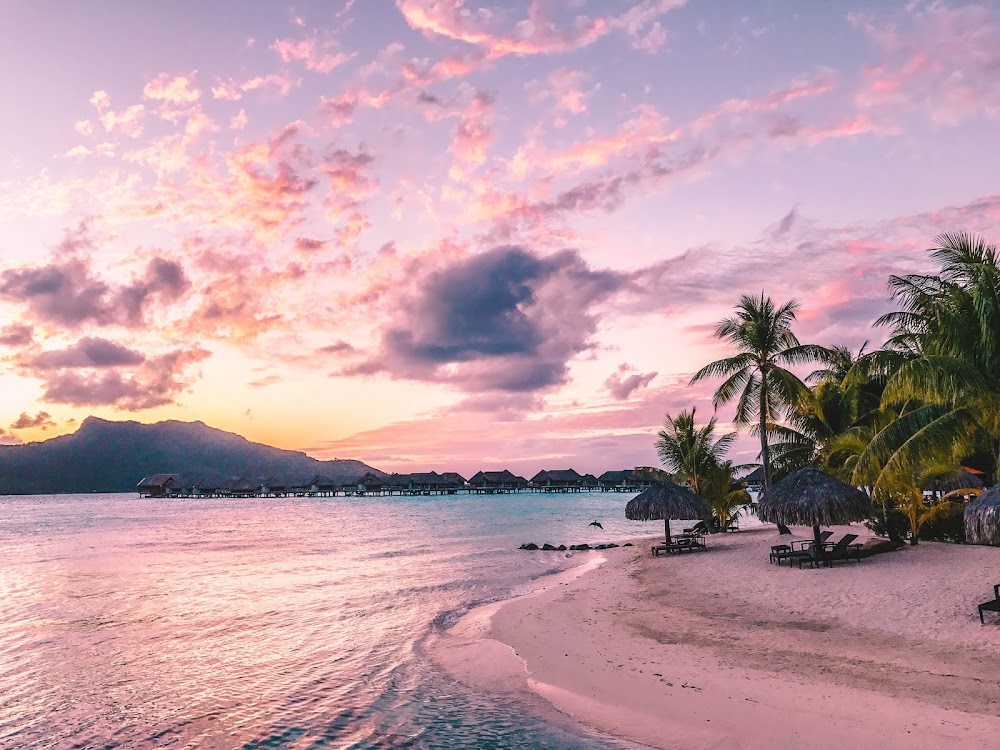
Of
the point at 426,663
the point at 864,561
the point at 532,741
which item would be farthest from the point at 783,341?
the point at 532,741

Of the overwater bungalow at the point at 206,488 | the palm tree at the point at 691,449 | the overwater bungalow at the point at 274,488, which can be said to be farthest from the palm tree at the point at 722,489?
the overwater bungalow at the point at 206,488

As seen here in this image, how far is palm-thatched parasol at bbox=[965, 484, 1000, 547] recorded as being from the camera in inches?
414

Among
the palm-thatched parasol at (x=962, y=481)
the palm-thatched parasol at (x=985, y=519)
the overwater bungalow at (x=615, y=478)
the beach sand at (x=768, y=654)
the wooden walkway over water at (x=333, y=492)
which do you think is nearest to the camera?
the beach sand at (x=768, y=654)

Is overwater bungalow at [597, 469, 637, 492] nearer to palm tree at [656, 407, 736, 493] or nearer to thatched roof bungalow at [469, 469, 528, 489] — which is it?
thatched roof bungalow at [469, 469, 528, 489]

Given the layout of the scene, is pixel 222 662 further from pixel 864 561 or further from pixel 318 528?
pixel 318 528

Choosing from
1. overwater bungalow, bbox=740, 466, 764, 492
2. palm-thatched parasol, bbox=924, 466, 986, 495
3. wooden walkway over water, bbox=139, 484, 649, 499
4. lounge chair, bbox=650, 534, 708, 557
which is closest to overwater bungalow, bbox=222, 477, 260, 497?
wooden walkway over water, bbox=139, 484, 649, 499

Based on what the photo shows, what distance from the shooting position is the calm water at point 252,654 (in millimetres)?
7906

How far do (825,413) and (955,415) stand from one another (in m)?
12.3

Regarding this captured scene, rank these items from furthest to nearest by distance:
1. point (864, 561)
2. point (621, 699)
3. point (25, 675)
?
1. point (864, 561)
2. point (25, 675)
3. point (621, 699)

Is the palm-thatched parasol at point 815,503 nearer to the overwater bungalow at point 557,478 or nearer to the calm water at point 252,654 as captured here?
the calm water at point 252,654

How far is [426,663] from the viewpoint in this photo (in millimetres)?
11000

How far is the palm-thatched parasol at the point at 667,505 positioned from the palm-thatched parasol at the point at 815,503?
184 inches

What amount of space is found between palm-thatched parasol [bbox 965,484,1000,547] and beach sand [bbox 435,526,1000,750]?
132cm

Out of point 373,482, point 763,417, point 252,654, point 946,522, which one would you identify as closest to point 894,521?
point 946,522
